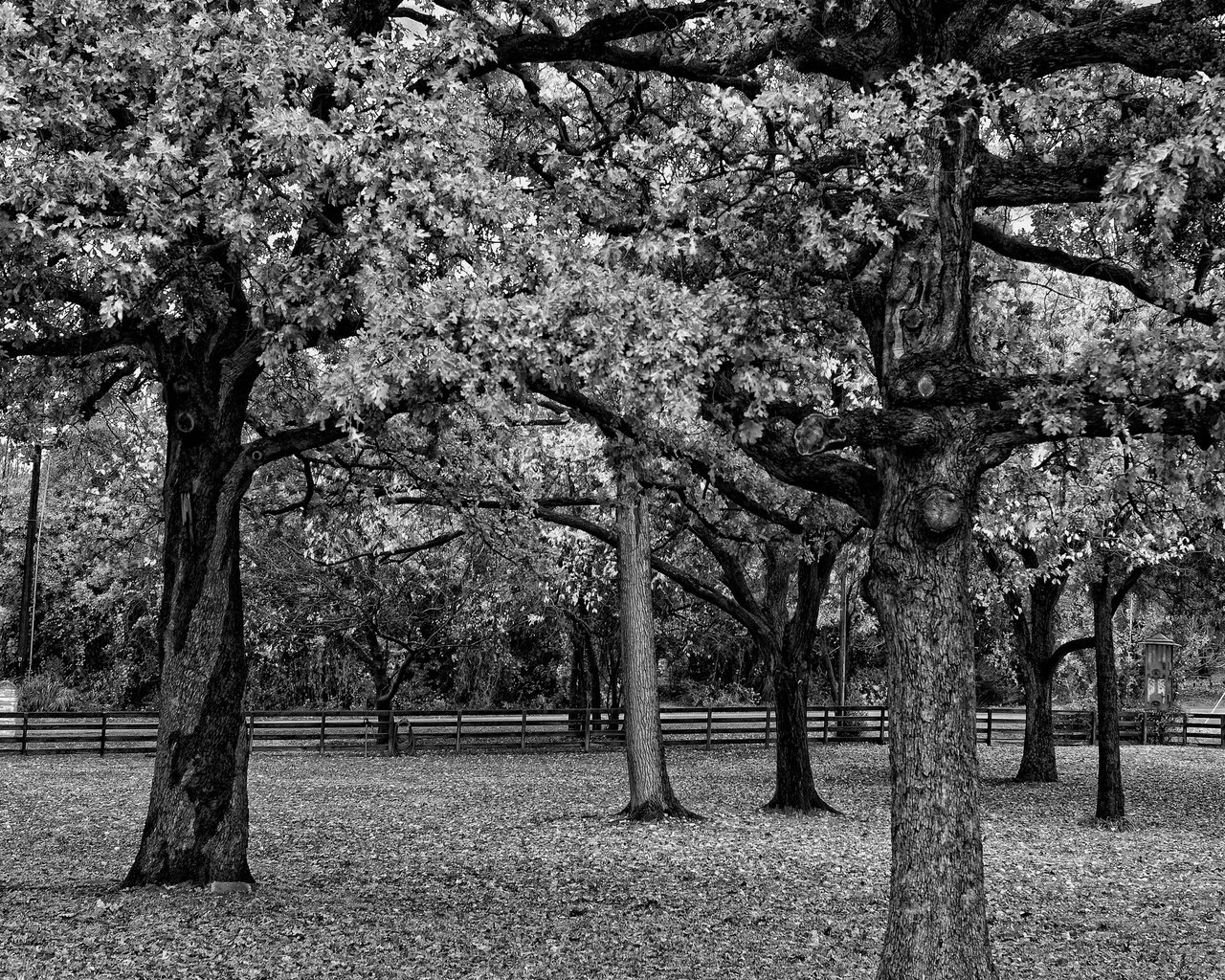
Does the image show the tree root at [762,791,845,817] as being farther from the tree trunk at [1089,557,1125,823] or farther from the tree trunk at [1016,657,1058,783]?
the tree trunk at [1016,657,1058,783]

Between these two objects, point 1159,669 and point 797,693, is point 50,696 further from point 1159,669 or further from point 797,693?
point 1159,669

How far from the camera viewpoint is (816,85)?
930 cm

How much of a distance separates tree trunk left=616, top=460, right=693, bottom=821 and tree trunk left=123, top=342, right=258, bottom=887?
6647mm

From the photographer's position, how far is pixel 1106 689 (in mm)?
16547

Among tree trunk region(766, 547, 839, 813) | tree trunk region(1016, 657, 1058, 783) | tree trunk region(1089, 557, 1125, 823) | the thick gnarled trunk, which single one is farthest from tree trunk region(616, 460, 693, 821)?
tree trunk region(1016, 657, 1058, 783)

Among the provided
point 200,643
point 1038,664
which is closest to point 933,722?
point 200,643

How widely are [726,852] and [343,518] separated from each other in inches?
260

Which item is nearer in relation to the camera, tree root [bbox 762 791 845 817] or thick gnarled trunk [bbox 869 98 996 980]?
thick gnarled trunk [bbox 869 98 996 980]

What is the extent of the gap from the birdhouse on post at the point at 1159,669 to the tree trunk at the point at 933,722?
36515mm

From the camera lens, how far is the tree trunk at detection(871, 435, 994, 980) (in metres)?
6.59

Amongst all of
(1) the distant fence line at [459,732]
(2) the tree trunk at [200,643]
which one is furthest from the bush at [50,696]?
(2) the tree trunk at [200,643]

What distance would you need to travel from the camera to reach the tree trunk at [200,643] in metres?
9.98

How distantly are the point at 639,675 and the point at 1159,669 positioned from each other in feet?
101

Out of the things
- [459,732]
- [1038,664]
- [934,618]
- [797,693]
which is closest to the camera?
[934,618]
